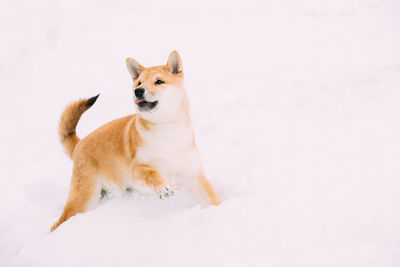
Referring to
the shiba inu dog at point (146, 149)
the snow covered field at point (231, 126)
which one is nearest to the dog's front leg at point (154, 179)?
the shiba inu dog at point (146, 149)

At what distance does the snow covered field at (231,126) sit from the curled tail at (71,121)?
0.51 metres

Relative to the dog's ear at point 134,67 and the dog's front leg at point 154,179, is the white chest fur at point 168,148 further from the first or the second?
the dog's ear at point 134,67

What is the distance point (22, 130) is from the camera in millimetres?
4859

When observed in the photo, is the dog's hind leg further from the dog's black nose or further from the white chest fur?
the dog's black nose

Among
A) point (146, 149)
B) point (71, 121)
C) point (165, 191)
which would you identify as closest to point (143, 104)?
point (146, 149)

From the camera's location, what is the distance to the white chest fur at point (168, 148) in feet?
9.47

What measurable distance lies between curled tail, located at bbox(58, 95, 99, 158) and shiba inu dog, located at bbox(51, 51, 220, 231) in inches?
0.4

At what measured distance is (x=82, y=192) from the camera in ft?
10.4

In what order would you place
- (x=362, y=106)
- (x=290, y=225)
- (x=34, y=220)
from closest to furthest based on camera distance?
1. (x=290, y=225)
2. (x=34, y=220)
3. (x=362, y=106)

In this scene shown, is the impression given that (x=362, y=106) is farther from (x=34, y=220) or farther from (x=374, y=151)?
(x=34, y=220)

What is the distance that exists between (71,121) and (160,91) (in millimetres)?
1386

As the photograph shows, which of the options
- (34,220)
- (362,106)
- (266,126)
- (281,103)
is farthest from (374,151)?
(34,220)

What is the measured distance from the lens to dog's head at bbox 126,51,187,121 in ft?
9.07

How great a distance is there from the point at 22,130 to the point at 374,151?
15.7ft
